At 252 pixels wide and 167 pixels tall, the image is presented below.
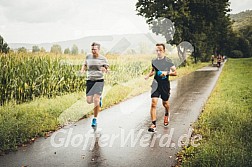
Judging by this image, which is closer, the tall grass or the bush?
the tall grass

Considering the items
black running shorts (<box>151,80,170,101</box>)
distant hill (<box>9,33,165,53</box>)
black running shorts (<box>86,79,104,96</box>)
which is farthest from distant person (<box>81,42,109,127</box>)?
distant hill (<box>9,33,165,53</box>)

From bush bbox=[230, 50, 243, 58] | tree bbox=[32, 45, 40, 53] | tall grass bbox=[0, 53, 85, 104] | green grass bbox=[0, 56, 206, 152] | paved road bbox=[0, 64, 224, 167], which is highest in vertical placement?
bush bbox=[230, 50, 243, 58]

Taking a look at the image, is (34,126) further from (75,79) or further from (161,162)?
(75,79)

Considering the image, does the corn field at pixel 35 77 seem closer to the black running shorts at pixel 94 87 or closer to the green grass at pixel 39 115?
the green grass at pixel 39 115

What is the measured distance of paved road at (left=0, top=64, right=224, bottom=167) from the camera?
452 centimetres

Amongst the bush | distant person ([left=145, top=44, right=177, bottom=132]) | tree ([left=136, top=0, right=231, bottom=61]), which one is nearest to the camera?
distant person ([left=145, top=44, right=177, bottom=132])

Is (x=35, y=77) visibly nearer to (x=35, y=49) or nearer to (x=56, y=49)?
(x=35, y=49)

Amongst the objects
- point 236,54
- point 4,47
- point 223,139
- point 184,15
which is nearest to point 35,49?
point 4,47

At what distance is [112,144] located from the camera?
541 cm

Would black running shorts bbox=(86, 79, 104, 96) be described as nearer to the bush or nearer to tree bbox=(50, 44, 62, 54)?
tree bbox=(50, 44, 62, 54)

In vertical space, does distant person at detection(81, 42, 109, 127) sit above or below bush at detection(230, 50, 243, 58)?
below

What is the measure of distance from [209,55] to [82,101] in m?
51.6

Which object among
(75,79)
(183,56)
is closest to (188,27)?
(183,56)

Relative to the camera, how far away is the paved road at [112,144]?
4.52m
